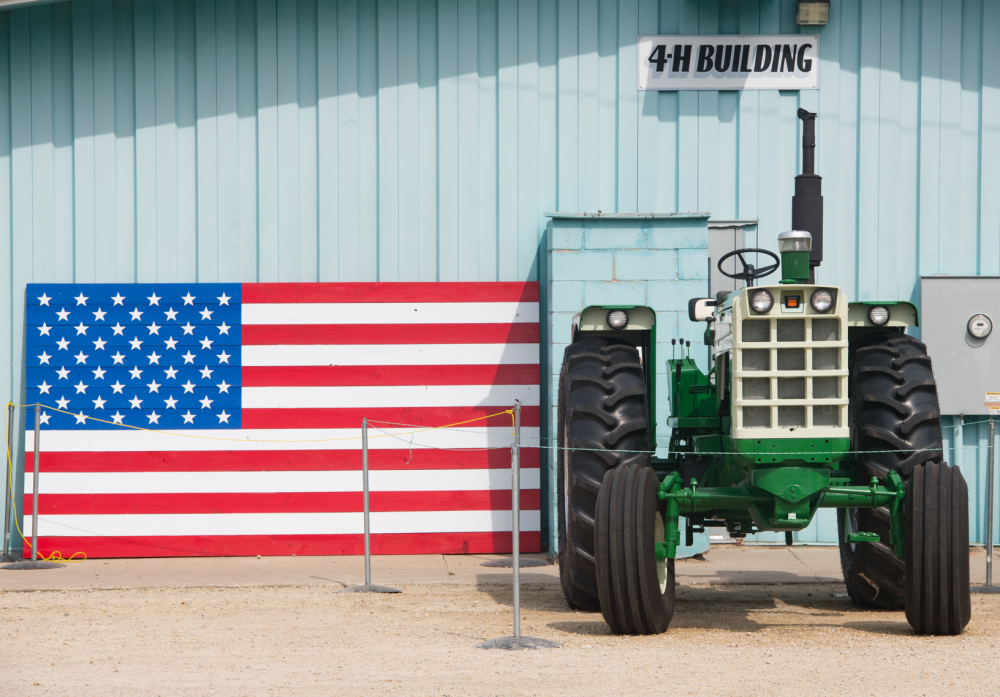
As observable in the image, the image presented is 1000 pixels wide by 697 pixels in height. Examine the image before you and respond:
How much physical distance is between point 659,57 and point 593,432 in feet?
16.4

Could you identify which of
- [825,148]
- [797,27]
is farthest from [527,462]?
[797,27]

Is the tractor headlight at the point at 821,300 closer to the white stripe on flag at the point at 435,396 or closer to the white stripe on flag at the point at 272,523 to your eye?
the white stripe on flag at the point at 435,396

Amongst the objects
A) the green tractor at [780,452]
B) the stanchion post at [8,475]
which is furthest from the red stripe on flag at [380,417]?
the green tractor at [780,452]

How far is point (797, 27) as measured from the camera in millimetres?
10562

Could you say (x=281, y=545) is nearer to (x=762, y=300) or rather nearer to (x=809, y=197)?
(x=809, y=197)

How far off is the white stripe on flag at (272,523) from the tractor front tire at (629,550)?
12.9 feet

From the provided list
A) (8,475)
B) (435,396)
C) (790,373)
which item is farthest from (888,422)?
(8,475)

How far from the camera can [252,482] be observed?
10.2 m

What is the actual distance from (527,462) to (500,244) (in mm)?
2055

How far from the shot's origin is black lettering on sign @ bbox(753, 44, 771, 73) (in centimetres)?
1055

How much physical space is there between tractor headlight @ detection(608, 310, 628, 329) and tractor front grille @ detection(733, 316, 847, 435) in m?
1.22

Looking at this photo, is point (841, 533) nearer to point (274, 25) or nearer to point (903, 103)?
point (903, 103)

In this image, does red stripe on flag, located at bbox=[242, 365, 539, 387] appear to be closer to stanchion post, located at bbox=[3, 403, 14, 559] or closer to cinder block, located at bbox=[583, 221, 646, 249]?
cinder block, located at bbox=[583, 221, 646, 249]

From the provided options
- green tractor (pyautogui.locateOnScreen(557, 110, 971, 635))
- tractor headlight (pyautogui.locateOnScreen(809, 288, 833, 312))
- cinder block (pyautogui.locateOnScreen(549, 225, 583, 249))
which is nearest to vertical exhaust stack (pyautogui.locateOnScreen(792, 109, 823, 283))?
green tractor (pyautogui.locateOnScreen(557, 110, 971, 635))
